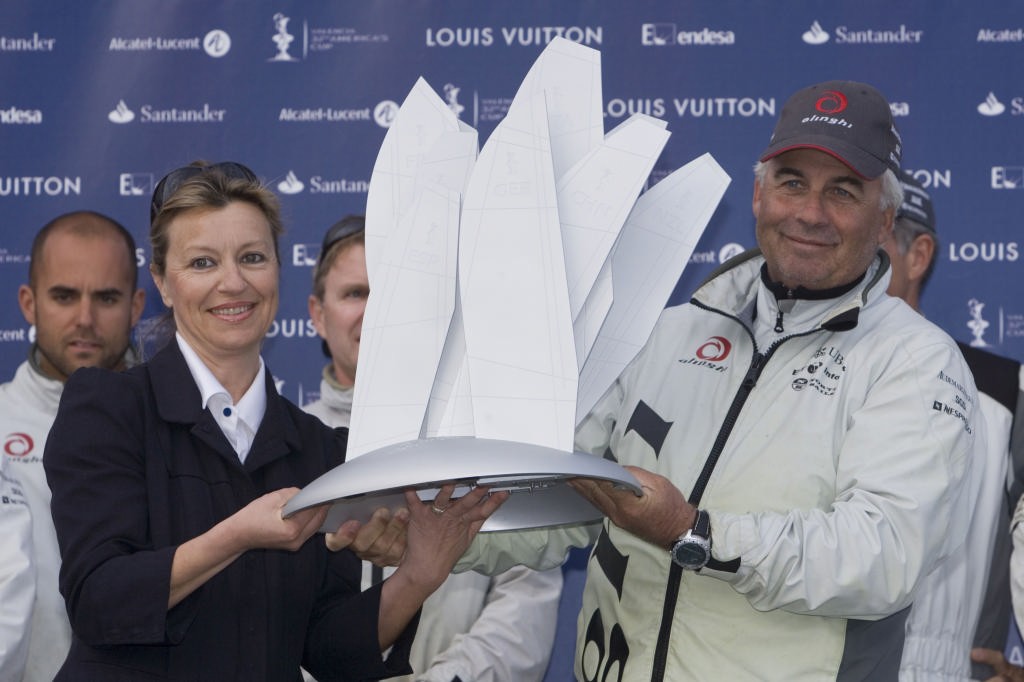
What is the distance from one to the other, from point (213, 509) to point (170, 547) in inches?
3.9

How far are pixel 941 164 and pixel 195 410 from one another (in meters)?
2.31

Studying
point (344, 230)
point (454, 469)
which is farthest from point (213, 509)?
point (344, 230)

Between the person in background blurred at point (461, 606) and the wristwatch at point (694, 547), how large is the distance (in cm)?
104

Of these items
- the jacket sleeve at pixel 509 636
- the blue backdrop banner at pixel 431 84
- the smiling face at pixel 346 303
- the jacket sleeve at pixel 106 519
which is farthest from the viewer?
the blue backdrop banner at pixel 431 84

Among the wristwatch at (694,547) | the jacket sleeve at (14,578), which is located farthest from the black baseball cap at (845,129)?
the jacket sleeve at (14,578)

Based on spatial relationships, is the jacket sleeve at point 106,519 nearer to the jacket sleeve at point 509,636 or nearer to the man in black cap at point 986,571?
the jacket sleeve at point 509,636

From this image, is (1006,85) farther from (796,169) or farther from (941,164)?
(796,169)

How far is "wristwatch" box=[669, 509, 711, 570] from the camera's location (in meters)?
1.74

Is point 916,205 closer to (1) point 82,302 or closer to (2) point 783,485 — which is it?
(2) point 783,485

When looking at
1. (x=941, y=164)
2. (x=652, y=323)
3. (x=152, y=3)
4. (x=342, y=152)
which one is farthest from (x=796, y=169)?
(x=152, y=3)

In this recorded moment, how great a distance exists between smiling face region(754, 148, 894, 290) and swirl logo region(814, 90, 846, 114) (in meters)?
0.07

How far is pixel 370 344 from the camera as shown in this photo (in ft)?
5.52

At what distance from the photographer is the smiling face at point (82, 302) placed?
→ 10.3 feet

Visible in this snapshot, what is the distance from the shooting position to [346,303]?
307 centimetres
